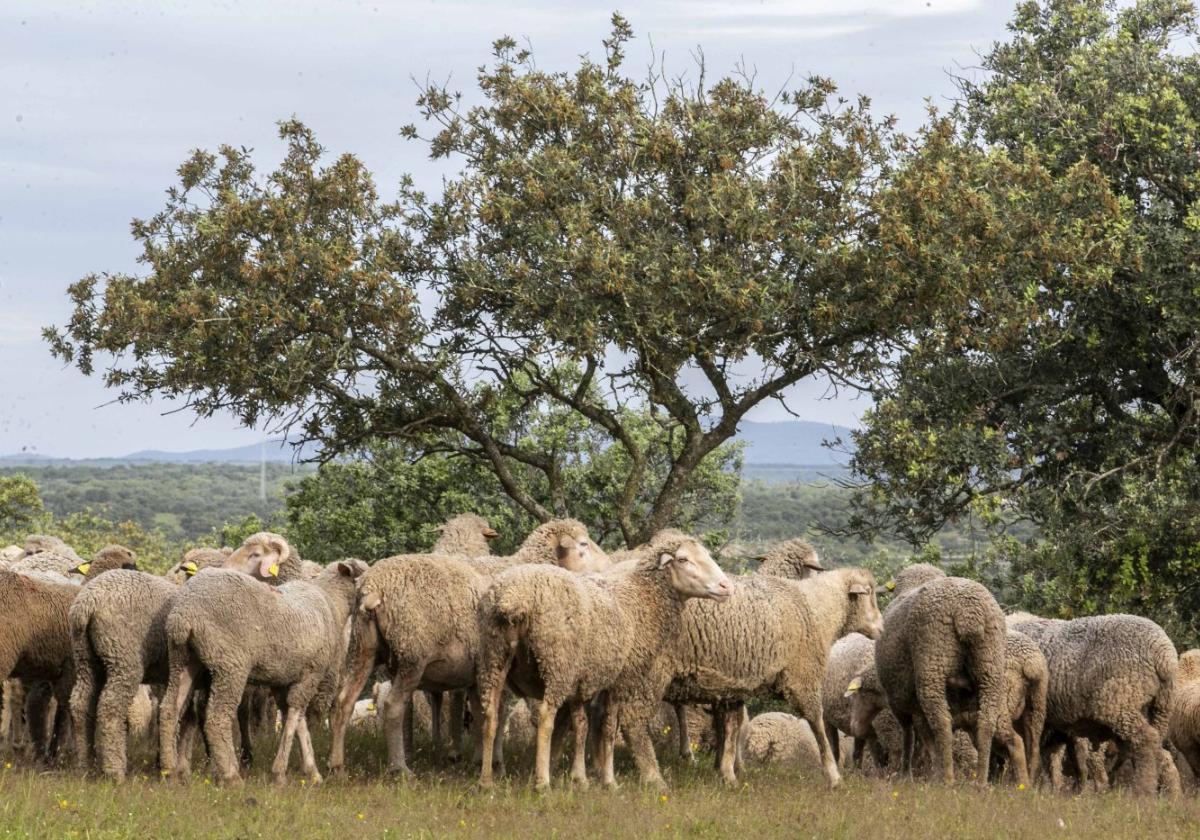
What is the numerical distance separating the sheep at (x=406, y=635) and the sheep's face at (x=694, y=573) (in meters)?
1.67

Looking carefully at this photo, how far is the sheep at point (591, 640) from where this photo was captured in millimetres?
12367

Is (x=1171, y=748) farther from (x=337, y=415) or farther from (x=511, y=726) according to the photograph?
(x=337, y=415)

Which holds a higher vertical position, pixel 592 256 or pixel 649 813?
pixel 592 256

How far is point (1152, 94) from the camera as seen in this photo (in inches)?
863

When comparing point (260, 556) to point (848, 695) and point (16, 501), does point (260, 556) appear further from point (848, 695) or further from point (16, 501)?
point (16, 501)

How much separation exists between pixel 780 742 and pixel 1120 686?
4525mm

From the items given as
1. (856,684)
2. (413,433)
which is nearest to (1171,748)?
(856,684)

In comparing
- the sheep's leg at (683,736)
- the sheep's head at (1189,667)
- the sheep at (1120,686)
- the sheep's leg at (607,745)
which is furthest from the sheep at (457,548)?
the sheep's head at (1189,667)

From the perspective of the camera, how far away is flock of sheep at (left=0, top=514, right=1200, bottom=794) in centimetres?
1255

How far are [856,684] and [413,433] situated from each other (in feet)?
→ 33.1

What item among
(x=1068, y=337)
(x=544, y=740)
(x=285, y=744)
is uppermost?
(x=1068, y=337)

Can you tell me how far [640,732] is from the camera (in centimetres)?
1338

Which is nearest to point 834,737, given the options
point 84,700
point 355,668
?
point 355,668

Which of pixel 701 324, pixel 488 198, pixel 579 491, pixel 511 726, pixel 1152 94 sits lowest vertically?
pixel 511 726
